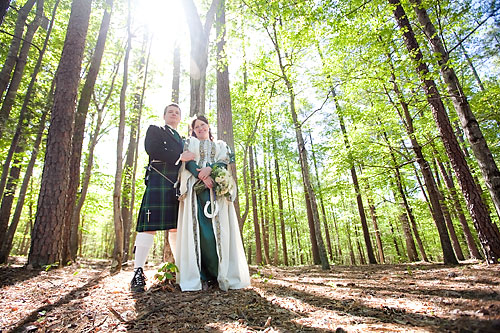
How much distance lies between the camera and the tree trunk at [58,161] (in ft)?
13.1

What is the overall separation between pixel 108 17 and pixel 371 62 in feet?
23.2

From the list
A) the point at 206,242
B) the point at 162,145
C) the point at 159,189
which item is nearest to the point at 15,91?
the point at 162,145

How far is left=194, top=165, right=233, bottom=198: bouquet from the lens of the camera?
2982 mm

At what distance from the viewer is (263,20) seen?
7016 mm

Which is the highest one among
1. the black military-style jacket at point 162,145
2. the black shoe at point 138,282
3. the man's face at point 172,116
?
the man's face at point 172,116

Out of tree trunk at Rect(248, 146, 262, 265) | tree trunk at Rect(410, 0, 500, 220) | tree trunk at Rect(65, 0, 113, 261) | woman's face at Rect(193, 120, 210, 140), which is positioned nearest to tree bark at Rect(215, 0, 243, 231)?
woman's face at Rect(193, 120, 210, 140)

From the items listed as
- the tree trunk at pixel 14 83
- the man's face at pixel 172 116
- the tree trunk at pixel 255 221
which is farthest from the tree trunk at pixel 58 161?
the tree trunk at pixel 255 221

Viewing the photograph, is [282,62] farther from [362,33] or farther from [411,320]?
[411,320]

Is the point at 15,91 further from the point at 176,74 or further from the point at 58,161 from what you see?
the point at 176,74

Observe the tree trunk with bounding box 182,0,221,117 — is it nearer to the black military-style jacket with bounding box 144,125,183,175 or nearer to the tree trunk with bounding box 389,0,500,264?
the black military-style jacket with bounding box 144,125,183,175

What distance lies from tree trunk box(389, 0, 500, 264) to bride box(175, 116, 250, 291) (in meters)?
3.95

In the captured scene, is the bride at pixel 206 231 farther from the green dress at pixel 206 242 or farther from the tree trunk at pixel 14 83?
the tree trunk at pixel 14 83

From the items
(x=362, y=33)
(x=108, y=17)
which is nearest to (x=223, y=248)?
(x=362, y=33)

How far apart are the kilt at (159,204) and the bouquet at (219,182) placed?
39cm
